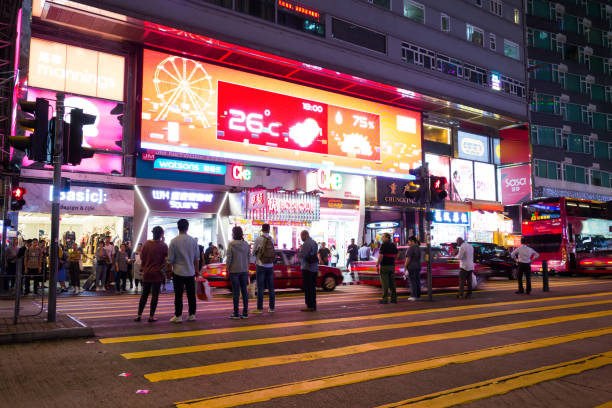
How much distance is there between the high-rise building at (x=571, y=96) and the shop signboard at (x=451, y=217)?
28.6 ft

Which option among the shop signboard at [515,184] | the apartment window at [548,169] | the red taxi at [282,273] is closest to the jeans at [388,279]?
the red taxi at [282,273]

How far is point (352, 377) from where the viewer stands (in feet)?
18.0

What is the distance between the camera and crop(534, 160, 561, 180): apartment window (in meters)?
42.3

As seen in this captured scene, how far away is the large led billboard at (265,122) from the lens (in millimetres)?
22672

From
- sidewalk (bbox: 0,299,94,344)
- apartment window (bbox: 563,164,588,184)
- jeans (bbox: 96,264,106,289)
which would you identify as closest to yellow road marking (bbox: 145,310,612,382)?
sidewalk (bbox: 0,299,94,344)

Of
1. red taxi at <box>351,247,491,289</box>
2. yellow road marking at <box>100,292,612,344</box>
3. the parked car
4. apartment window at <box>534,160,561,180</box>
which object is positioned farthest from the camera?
apartment window at <box>534,160,561,180</box>

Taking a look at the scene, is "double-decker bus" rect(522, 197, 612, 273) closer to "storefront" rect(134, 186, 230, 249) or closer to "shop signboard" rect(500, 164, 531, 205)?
"shop signboard" rect(500, 164, 531, 205)

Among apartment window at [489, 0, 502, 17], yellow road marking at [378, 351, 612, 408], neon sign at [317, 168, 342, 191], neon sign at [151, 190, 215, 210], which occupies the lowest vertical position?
yellow road marking at [378, 351, 612, 408]

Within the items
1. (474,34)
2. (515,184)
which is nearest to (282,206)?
(474,34)

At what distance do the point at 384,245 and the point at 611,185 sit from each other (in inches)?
1819

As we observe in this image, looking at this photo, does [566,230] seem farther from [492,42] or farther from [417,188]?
[492,42]

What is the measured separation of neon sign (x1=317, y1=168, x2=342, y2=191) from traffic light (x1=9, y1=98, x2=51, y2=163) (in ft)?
62.2

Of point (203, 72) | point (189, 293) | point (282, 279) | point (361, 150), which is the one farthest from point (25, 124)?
point (361, 150)

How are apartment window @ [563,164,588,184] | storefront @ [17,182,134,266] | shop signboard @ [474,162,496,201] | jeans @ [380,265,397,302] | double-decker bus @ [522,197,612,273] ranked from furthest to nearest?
apartment window @ [563,164,588,184], shop signboard @ [474,162,496,201], double-decker bus @ [522,197,612,273], storefront @ [17,182,134,266], jeans @ [380,265,397,302]
